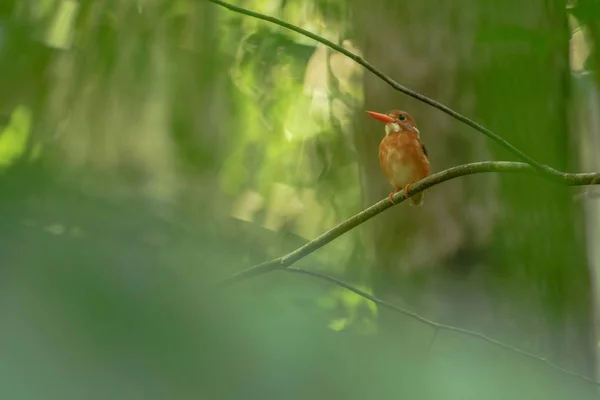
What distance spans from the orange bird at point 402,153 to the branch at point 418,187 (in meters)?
0.02

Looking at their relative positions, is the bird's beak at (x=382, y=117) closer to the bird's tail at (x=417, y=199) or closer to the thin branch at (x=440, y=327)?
the bird's tail at (x=417, y=199)

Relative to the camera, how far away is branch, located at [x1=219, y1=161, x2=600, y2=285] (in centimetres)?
57

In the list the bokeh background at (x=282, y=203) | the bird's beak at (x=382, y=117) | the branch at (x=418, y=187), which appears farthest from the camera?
the bird's beak at (x=382, y=117)

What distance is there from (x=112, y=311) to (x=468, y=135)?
460 millimetres

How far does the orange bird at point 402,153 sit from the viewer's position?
656 millimetres

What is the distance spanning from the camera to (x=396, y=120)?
2.27 feet

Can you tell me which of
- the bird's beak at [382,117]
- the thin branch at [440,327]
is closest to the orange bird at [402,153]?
the bird's beak at [382,117]

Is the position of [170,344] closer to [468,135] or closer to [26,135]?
[26,135]

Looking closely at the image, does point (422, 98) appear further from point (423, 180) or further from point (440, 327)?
point (440, 327)

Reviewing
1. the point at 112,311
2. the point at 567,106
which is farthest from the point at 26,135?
the point at 567,106

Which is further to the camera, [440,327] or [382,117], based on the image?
[382,117]

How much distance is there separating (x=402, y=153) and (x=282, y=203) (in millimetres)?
148

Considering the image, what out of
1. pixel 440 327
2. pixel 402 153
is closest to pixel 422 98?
pixel 402 153

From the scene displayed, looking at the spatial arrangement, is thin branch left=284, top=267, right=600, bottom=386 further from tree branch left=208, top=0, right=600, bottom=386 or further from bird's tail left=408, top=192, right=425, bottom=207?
bird's tail left=408, top=192, right=425, bottom=207
